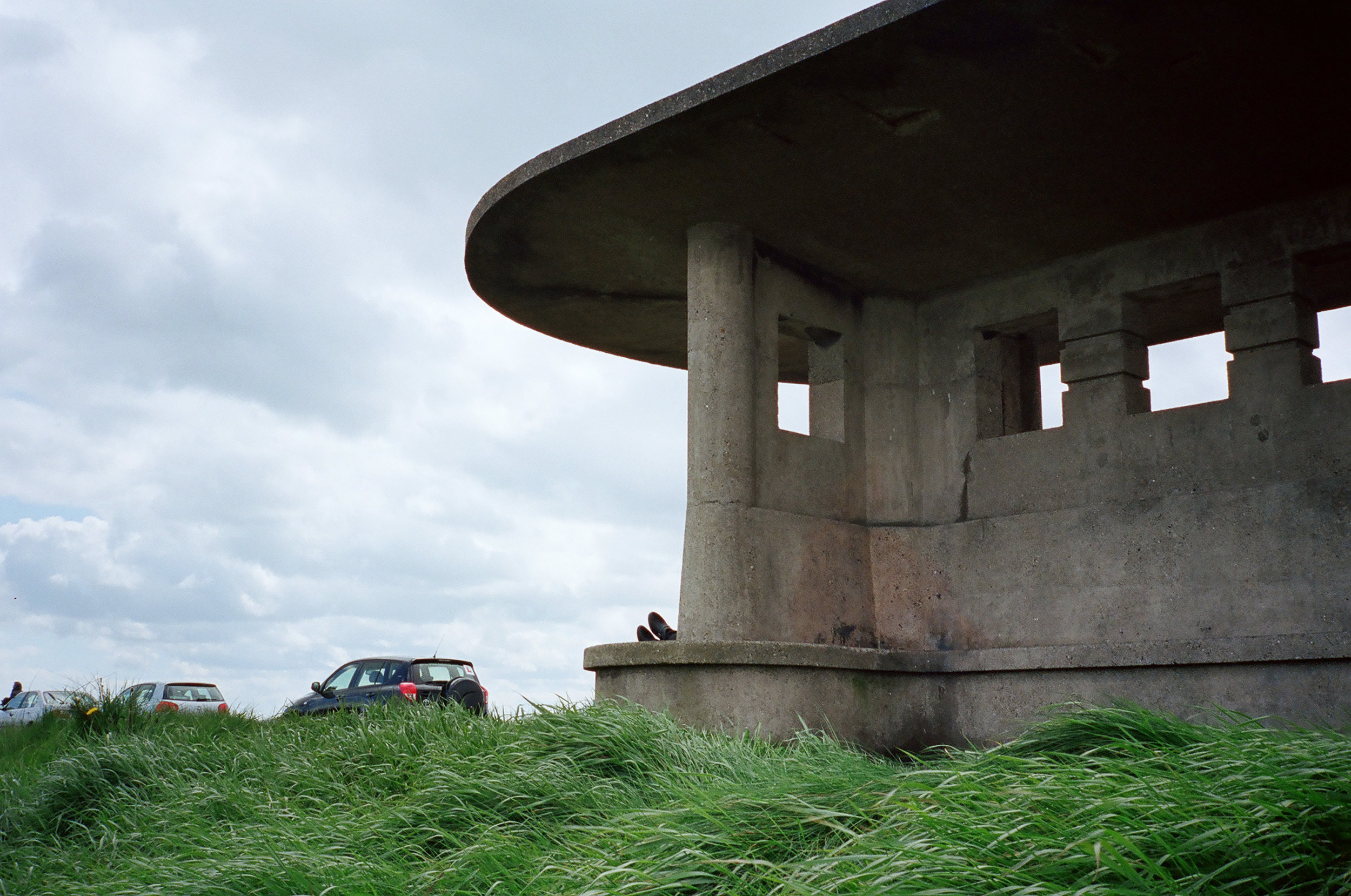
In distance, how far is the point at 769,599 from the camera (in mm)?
8766

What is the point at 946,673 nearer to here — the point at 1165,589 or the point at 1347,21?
the point at 1165,589

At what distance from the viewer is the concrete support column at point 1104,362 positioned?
29.4 ft

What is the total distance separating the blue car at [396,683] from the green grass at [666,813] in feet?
18.4

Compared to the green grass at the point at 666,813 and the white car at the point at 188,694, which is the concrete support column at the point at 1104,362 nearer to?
the green grass at the point at 666,813

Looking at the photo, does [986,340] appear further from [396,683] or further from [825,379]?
[396,683]

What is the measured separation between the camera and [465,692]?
14.3 m

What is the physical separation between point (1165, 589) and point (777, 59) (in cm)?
454

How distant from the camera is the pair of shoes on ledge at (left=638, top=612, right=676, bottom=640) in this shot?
9406 mm

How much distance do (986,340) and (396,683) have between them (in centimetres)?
920

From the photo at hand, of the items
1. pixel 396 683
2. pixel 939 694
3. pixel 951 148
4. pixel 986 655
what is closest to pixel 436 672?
pixel 396 683

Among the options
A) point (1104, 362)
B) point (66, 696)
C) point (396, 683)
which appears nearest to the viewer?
point (1104, 362)

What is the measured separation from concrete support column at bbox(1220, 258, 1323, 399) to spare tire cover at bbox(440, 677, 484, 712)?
9273 millimetres

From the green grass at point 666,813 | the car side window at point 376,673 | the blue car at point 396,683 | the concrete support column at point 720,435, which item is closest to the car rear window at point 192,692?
the blue car at point 396,683

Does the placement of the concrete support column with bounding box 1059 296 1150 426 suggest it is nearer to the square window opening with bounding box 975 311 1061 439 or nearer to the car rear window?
the square window opening with bounding box 975 311 1061 439
